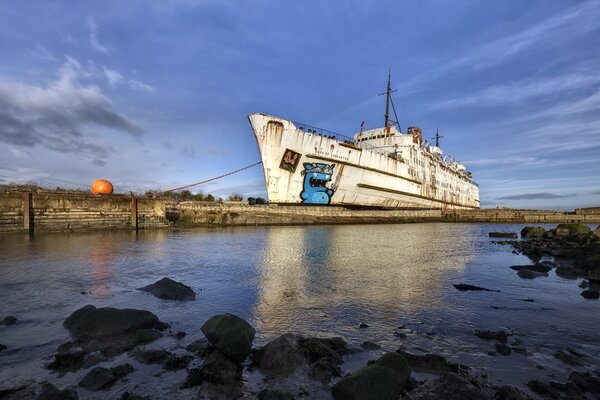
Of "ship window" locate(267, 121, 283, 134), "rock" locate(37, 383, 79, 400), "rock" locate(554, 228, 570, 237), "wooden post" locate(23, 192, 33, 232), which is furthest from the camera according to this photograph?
"ship window" locate(267, 121, 283, 134)

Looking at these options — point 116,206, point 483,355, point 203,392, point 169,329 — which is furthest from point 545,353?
point 116,206

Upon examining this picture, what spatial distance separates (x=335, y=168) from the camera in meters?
36.7

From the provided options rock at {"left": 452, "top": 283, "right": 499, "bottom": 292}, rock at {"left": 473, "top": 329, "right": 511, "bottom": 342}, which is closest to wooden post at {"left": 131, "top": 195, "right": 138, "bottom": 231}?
rock at {"left": 452, "top": 283, "right": 499, "bottom": 292}

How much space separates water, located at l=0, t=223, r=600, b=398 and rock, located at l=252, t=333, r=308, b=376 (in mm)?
324

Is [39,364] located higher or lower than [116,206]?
lower

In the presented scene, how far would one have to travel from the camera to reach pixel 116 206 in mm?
29125

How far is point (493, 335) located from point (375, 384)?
11.5ft

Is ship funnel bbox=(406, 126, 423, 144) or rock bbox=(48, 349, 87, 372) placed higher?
ship funnel bbox=(406, 126, 423, 144)

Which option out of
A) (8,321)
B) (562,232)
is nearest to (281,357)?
(8,321)

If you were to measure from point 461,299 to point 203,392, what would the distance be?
6.93 metres

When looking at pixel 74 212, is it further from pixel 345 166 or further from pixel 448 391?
pixel 448 391

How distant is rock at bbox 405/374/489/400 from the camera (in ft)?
11.9

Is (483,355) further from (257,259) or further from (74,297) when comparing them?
(257,259)

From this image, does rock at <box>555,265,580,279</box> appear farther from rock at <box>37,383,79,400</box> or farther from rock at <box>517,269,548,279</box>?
rock at <box>37,383,79,400</box>
